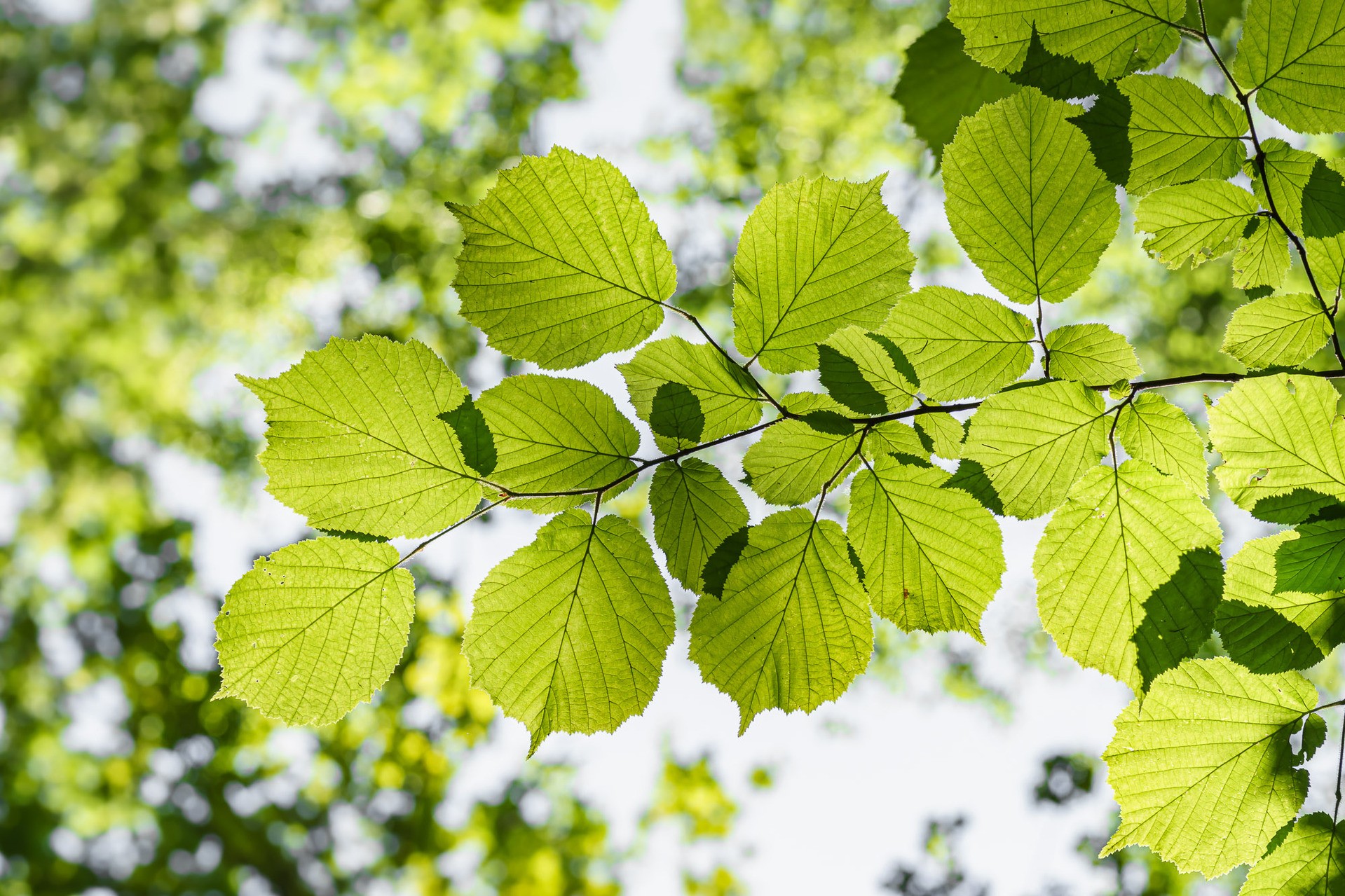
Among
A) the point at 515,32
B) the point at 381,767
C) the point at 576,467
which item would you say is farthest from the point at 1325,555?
the point at 515,32

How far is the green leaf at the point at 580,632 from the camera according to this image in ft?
1.94

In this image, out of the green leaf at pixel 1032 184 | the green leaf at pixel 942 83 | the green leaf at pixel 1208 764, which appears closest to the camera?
the green leaf at pixel 1032 184

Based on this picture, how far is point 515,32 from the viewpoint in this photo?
5.89m

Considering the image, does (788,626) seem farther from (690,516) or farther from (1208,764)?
(1208,764)

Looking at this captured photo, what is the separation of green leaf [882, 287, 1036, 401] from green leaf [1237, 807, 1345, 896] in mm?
471

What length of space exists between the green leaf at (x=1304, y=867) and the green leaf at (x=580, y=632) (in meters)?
0.54

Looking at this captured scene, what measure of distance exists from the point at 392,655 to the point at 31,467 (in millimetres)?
12469

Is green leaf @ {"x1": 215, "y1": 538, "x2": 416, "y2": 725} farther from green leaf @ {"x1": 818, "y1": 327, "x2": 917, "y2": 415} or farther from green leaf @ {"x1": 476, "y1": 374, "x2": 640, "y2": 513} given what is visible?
green leaf @ {"x1": 818, "y1": 327, "x2": 917, "y2": 415}

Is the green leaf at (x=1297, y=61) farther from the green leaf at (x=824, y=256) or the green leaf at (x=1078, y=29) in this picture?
the green leaf at (x=824, y=256)

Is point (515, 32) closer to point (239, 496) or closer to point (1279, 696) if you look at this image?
point (239, 496)

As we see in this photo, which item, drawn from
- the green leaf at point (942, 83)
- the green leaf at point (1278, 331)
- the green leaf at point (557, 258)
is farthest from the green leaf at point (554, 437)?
the green leaf at point (942, 83)

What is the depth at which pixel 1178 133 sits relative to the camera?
0.54m

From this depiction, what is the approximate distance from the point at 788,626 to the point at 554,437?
237mm

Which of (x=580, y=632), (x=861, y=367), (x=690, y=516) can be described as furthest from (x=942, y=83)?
(x=580, y=632)
